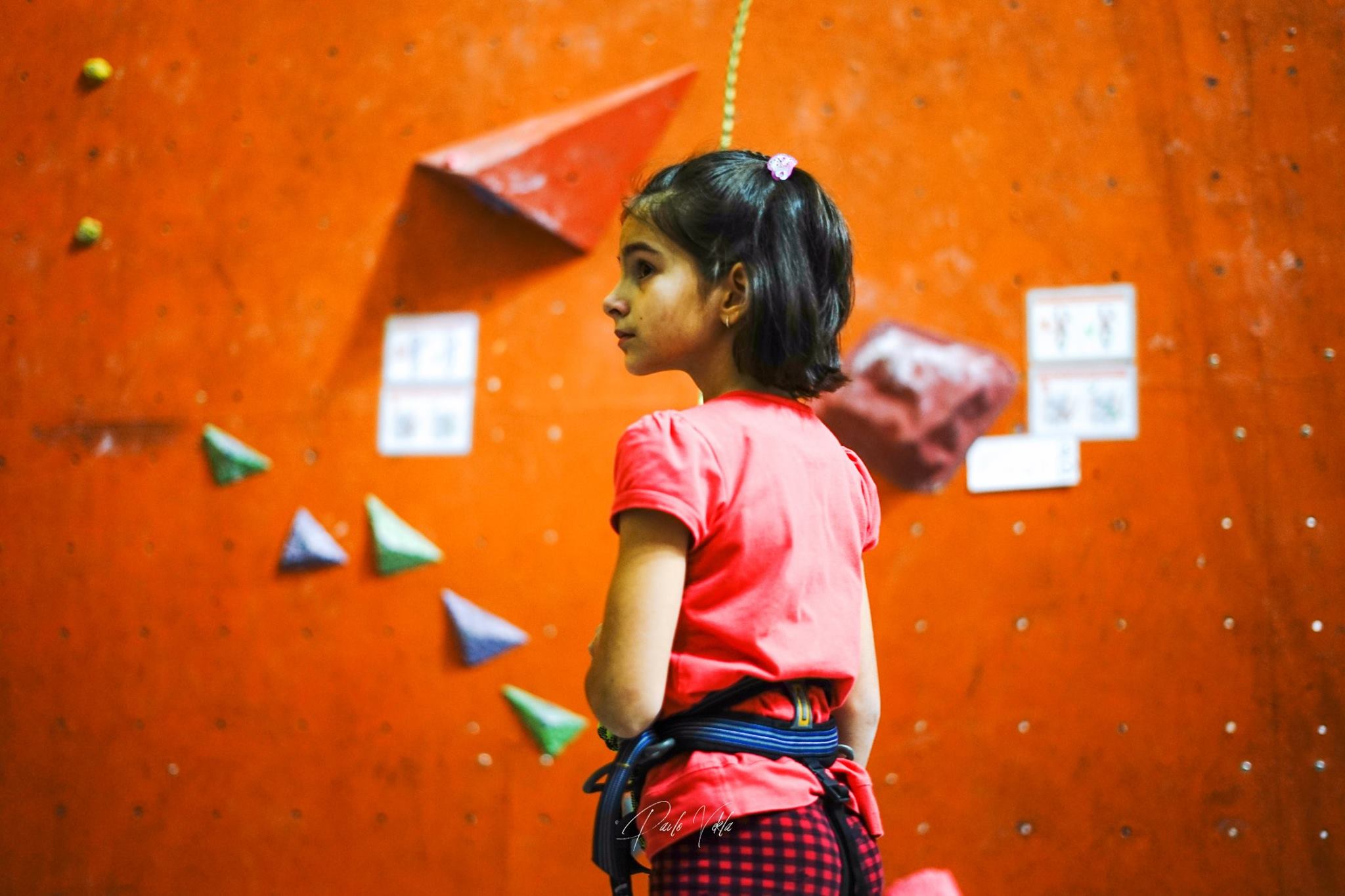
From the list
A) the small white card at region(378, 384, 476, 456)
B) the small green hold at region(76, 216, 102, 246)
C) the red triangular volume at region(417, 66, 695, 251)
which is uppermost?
the red triangular volume at region(417, 66, 695, 251)

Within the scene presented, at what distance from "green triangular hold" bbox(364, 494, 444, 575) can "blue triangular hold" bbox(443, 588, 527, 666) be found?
10 centimetres

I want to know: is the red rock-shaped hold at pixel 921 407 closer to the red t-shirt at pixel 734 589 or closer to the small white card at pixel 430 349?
the small white card at pixel 430 349

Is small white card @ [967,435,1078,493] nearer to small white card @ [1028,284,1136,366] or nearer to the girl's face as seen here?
small white card @ [1028,284,1136,366]

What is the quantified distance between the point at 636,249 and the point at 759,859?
0.46 metres

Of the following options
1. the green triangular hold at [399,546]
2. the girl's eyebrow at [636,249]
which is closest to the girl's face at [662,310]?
the girl's eyebrow at [636,249]

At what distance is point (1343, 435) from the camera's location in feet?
5.74

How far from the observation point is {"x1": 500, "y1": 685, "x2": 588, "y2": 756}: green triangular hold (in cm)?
191

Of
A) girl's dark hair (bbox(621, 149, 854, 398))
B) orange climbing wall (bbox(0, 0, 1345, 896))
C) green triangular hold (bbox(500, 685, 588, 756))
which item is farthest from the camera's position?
green triangular hold (bbox(500, 685, 588, 756))

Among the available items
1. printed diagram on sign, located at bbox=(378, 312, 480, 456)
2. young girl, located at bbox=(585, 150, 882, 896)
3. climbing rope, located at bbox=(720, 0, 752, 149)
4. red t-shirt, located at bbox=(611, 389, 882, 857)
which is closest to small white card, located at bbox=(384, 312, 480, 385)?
printed diagram on sign, located at bbox=(378, 312, 480, 456)

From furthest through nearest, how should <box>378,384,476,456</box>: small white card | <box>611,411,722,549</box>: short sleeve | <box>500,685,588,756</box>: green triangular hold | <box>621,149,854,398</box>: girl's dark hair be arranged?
1. <box>378,384,476,456</box>: small white card
2. <box>500,685,588,756</box>: green triangular hold
3. <box>621,149,854,398</box>: girl's dark hair
4. <box>611,411,722,549</box>: short sleeve

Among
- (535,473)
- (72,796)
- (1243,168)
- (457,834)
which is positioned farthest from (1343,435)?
(72,796)

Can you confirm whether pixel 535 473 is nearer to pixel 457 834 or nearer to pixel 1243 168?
pixel 457 834

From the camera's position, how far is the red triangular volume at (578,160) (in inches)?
77.7

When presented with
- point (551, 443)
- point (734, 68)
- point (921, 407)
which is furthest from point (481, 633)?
point (734, 68)
